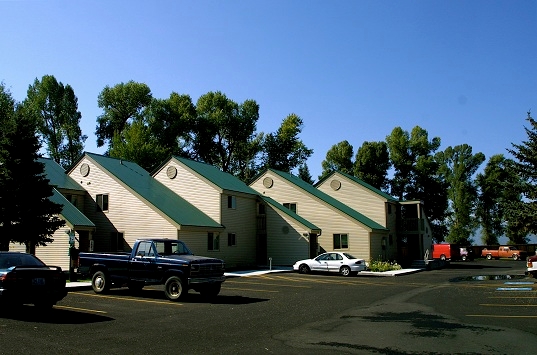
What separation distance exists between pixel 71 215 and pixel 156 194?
234 inches

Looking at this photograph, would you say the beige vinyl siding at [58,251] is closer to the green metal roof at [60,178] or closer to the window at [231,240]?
the green metal roof at [60,178]

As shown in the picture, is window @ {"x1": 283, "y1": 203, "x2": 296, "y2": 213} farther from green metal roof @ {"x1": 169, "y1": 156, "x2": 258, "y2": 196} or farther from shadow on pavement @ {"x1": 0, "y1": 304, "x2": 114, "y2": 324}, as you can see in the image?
shadow on pavement @ {"x1": 0, "y1": 304, "x2": 114, "y2": 324}

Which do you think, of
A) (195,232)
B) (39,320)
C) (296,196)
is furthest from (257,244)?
(39,320)

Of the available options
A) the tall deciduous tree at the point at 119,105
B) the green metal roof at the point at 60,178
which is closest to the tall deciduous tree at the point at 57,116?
the tall deciduous tree at the point at 119,105

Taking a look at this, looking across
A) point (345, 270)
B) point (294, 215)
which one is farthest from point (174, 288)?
point (294, 215)

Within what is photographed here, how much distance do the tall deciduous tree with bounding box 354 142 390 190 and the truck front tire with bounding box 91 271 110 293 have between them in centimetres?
5073

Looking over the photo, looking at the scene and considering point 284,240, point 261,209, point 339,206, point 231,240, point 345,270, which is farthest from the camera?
point 339,206

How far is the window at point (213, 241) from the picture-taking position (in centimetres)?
3375

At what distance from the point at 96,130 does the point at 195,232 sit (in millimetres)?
→ 37796

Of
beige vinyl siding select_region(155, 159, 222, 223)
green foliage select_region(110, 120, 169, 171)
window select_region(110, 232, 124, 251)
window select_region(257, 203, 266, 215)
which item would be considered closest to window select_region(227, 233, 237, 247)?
beige vinyl siding select_region(155, 159, 222, 223)

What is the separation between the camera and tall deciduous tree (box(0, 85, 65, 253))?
82.3 ft

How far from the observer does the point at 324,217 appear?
40312 millimetres

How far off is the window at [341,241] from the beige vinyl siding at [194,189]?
32.9ft

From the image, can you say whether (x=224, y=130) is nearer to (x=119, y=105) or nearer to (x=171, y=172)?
(x=119, y=105)
